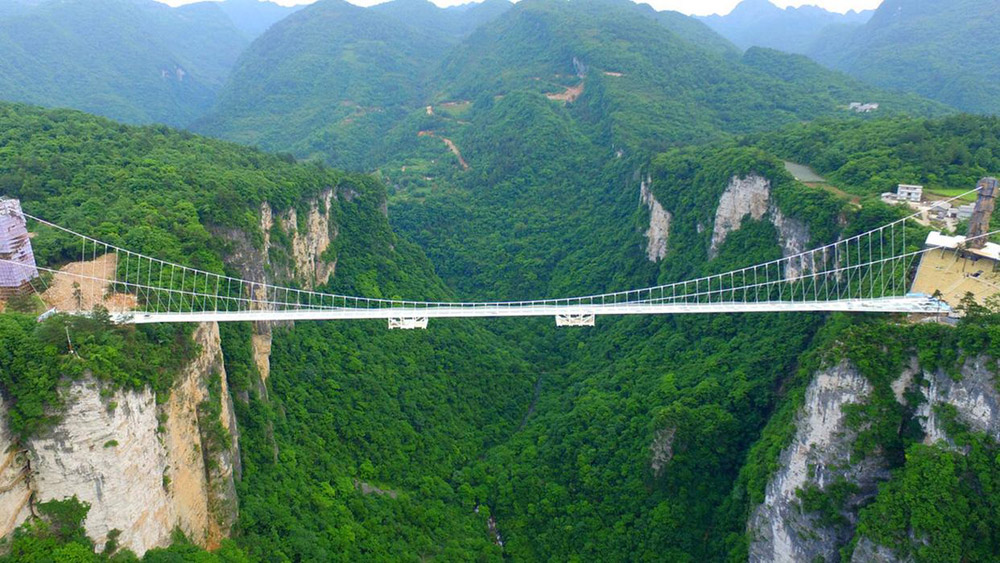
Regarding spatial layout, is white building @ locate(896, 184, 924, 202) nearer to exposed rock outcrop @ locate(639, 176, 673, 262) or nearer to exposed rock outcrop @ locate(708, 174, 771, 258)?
exposed rock outcrop @ locate(708, 174, 771, 258)

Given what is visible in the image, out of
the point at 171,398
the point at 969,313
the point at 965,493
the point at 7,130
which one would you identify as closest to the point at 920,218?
the point at 969,313

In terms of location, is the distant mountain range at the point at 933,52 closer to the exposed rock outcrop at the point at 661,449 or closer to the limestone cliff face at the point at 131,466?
the exposed rock outcrop at the point at 661,449

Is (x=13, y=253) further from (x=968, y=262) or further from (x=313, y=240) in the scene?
(x=968, y=262)

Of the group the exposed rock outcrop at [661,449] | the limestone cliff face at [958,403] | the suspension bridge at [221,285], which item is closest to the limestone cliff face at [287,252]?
the suspension bridge at [221,285]

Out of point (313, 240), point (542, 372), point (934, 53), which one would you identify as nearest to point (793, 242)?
point (542, 372)

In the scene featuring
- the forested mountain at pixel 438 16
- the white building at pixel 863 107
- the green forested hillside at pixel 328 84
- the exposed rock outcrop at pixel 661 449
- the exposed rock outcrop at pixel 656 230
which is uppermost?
the forested mountain at pixel 438 16

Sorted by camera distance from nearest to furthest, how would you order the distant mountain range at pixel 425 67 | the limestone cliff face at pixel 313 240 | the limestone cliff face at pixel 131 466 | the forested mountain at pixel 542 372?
the limestone cliff face at pixel 131 466, the forested mountain at pixel 542 372, the limestone cliff face at pixel 313 240, the distant mountain range at pixel 425 67

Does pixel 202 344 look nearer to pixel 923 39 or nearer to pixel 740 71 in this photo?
pixel 740 71
